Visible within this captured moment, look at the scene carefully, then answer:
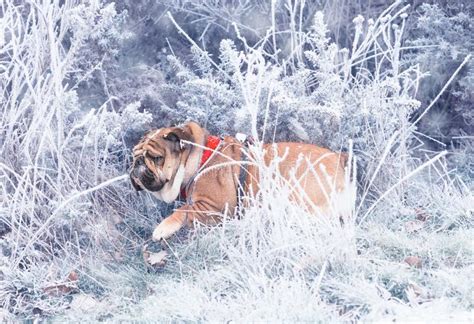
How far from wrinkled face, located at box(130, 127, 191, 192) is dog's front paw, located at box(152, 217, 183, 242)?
232 mm

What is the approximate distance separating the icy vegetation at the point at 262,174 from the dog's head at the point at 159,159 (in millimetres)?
231

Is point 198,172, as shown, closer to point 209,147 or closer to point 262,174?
point 209,147

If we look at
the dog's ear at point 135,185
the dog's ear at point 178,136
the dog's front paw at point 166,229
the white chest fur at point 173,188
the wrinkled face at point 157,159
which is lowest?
the dog's front paw at point 166,229

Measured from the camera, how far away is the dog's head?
454 centimetres

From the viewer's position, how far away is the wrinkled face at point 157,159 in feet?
14.9

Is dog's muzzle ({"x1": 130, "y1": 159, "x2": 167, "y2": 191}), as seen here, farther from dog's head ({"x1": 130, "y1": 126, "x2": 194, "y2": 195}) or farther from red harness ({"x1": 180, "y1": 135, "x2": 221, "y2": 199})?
red harness ({"x1": 180, "y1": 135, "x2": 221, "y2": 199})

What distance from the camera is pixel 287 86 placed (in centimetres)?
513

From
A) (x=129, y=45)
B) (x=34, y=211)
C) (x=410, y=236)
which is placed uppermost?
(x=129, y=45)

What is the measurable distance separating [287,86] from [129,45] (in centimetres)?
166

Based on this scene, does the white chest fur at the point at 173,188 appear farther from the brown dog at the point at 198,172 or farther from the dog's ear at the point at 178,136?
the dog's ear at the point at 178,136

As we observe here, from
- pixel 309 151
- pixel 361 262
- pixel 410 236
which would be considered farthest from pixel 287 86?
pixel 361 262

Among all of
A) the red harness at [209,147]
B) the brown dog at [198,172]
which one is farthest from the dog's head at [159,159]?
the red harness at [209,147]

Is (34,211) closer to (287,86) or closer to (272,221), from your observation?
(272,221)

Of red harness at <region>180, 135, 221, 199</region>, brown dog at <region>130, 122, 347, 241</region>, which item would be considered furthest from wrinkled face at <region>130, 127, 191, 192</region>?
red harness at <region>180, 135, 221, 199</region>
